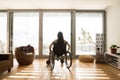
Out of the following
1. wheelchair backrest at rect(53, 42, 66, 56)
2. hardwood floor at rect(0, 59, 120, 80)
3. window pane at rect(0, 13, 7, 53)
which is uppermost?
window pane at rect(0, 13, 7, 53)

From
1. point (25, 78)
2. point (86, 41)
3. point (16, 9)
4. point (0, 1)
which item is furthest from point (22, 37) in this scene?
point (25, 78)

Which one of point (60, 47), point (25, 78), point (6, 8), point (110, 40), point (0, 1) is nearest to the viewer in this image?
point (25, 78)

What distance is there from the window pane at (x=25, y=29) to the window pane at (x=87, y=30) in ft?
6.52

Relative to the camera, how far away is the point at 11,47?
8195 mm

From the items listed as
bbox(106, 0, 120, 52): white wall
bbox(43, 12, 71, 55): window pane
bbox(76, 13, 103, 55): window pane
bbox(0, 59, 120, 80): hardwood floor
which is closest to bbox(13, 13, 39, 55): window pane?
bbox(43, 12, 71, 55): window pane

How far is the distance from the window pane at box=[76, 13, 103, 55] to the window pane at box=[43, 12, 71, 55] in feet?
1.56

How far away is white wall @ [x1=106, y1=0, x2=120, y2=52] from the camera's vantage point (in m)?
6.30

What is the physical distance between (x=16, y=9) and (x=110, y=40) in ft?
14.5

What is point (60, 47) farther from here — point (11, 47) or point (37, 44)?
point (11, 47)

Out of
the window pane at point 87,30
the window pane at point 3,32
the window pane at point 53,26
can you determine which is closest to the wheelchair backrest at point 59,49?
the window pane at point 53,26

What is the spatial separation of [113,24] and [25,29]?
405 centimetres

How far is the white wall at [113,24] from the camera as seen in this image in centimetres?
630

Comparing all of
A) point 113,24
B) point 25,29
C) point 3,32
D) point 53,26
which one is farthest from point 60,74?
point 3,32

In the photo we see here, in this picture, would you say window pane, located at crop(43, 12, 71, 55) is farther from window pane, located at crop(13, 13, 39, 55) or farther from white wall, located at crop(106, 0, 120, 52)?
white wall, located at crop(106, 0, 120, 52)
